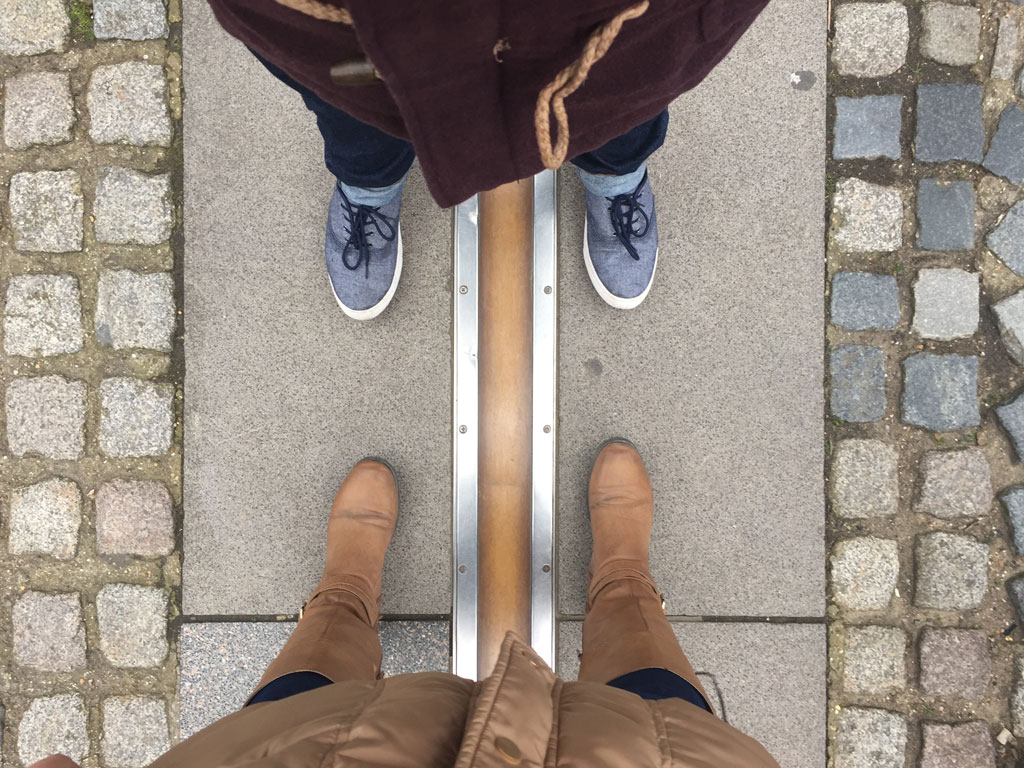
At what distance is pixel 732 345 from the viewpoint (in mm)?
1567

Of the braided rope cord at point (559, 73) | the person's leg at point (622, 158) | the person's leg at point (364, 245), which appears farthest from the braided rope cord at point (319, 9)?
the person's leg at point (364, 245)

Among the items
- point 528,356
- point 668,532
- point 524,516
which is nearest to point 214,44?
point 528,356

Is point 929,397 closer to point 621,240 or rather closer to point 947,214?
point 947,214

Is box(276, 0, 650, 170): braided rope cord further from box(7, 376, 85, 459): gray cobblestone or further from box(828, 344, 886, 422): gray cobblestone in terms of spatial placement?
box(7, 376, 85, 459): gray cobblestone

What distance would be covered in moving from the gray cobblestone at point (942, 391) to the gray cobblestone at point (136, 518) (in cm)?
180

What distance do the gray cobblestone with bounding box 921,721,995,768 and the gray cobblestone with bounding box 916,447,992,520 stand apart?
50 cm

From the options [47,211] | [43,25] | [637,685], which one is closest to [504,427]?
[637,685]

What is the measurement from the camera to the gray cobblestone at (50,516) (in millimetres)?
1586

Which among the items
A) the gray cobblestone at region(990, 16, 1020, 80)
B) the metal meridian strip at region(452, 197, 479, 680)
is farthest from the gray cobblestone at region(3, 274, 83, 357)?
the gray cobblestone at region(990, 16, 1020, 80)

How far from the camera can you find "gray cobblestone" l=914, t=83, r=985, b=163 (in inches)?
61.3

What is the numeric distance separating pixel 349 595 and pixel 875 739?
50.6 inches

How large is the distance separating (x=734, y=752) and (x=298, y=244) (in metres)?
1.37

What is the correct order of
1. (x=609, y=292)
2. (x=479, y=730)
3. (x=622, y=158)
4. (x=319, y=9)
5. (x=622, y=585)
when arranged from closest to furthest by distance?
(x=319, y=9), (x=479, y=730), (x=622, y=158), (x=622, y=585), (x=609, y=292)

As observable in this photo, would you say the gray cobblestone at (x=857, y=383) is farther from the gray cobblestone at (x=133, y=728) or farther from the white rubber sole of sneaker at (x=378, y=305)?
the gray cobblestone at (x=133, y=728)
